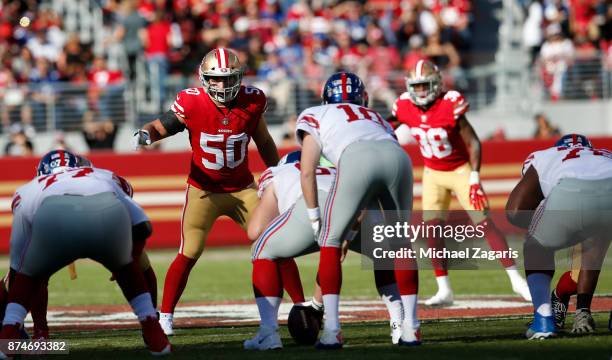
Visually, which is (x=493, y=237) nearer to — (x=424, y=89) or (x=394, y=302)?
(x=424, y=89)

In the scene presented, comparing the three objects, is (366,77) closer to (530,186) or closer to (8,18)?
(8,18)

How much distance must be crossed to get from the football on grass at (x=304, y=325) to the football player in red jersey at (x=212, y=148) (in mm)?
1461

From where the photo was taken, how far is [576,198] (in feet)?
23.8

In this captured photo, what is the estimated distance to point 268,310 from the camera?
7.26 meters

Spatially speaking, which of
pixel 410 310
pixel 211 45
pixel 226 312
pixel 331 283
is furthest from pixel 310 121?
pixel 211 45

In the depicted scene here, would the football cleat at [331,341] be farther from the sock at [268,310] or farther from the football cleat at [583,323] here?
the football cleat at [583,323]

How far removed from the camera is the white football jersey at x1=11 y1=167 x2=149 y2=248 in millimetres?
6711

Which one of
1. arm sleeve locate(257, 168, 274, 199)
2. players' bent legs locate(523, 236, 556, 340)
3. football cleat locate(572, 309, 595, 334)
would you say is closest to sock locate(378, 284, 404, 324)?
players' bent legs locate(523, 236, 556, 340)

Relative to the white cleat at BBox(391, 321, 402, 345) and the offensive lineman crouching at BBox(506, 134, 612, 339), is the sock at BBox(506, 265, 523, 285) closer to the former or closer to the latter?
the offensive lineman crouching at BBox(506, 134, 612, 339)

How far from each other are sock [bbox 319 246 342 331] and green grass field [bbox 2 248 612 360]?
21cm

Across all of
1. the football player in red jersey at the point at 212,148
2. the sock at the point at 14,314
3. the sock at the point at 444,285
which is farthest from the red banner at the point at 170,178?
the sock at the point at 14,314

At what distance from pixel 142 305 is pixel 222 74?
2327 mm

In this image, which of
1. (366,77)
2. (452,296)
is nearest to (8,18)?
(366,77)

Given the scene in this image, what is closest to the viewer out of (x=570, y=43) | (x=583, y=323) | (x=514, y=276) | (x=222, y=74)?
Answer: (x=583, y=323)
